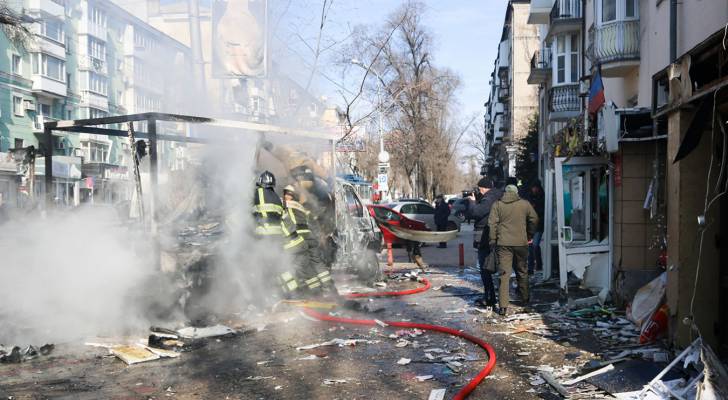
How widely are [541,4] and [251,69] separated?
68.5ft

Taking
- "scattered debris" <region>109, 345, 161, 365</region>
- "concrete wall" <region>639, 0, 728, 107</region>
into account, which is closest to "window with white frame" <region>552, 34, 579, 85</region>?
"concrete wall" <region>639, 0, 728, 107</region>

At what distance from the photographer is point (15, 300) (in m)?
6.54

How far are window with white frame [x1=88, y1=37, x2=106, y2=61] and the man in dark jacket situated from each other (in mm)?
6115

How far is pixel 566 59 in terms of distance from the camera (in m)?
24.9

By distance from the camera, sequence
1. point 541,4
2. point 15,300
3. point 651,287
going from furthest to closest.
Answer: point 541,4 < point 651,287 < point 15,300

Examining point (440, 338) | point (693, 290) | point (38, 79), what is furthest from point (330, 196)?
point (38, 79)

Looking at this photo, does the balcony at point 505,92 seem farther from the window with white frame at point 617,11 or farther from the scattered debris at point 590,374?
the scattered debris at point 590,374

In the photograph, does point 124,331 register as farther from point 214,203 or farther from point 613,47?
point 613,47

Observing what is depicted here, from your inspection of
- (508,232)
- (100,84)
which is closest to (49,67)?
(100,84)

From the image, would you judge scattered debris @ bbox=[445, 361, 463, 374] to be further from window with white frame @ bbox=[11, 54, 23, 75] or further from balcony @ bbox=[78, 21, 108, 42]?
window with white frame @ bbox=[11, 54, 23, 75]

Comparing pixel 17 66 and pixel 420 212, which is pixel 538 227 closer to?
pixel 420 212

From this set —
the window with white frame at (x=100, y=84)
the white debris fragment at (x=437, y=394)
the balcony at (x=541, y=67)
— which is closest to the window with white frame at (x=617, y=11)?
the balcony at (x=541, y=67)

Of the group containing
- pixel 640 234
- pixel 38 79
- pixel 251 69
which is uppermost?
pixel 38 79

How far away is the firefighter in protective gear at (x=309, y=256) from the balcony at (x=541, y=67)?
23191 millimetres
